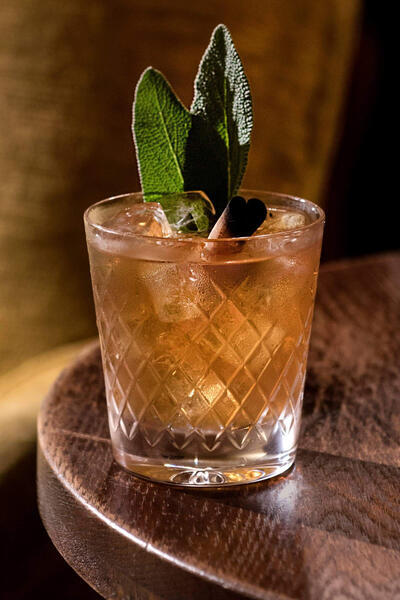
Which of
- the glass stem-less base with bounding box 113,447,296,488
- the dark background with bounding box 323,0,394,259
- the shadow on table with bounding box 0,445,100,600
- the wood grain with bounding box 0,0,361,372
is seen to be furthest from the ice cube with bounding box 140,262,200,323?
the dark background with bounding box 323,0,394,259

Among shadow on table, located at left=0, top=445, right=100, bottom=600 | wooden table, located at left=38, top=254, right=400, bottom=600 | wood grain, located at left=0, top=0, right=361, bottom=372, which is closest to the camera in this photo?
wooden table, located at left=38, top=254, right=400, bottom=600

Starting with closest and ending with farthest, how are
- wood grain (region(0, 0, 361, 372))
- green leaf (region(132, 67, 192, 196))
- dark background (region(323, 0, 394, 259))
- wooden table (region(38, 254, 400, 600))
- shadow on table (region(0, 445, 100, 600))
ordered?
1. wooden table (region(38, 254, 400, 600))
2. green leaf (region(132, 67, 192, 196))
3. shadow on table (region(0, 445, 100, 600))
4. wood grain (region(0, 0, 361, 372))
5. dark background (region(323, 0, 394, 259))

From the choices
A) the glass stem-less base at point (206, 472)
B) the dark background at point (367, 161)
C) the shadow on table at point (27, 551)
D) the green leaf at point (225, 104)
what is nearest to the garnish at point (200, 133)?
the green leaf at point (225, 104)

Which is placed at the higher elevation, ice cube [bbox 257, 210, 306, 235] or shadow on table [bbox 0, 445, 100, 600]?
ice cube [bbox 257, 210, 306, 235]

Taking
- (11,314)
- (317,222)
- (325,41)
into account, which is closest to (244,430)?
(317,222)

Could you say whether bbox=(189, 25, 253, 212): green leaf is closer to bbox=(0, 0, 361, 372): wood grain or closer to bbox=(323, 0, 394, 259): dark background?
bbox=(0, 0, 361, 372): wood grain

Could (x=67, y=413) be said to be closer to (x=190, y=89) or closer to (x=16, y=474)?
(x=16, y=474)

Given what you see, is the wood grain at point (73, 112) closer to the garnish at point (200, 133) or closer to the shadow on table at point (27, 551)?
the shadow on table at point (27, 551)

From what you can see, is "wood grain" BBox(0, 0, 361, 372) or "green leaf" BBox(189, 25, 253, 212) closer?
"green leaf" BBox(189, 25, 253, 212)
